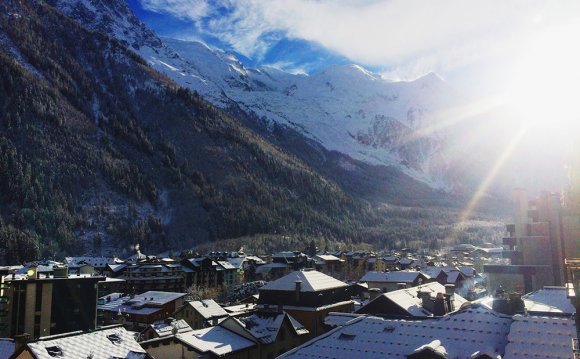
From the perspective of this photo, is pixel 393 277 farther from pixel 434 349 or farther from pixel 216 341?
pixel 434 349

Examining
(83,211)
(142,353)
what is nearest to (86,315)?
(142,353)

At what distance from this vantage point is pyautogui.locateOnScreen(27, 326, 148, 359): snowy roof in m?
31.9

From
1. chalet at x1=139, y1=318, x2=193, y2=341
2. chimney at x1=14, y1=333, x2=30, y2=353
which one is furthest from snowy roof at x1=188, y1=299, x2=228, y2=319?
chimney at x1=14, y1=333, x2=30, y2=353

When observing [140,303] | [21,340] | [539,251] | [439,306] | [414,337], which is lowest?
[140,303]

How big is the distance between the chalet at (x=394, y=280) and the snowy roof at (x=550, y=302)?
45.2 m

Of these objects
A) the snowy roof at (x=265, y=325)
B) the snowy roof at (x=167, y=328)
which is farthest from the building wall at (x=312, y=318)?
the snowy roof at (x=167, y=328)

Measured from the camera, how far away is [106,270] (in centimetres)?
11506

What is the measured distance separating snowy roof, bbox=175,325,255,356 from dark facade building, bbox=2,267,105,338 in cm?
1673

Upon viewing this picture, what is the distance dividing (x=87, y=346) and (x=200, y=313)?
28594 millimetres

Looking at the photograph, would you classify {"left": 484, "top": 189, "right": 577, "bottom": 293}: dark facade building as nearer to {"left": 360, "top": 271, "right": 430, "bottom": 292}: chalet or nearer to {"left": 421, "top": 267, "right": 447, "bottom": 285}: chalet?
{"left": 360, "top": 271, "right": 430, "bottom": 292}: chalet

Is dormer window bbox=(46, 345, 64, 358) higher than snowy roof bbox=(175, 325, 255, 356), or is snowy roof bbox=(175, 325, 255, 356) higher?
dormer window bbox=(46, 345, 64, 358)

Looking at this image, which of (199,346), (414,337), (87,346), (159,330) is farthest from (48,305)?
(414,337)

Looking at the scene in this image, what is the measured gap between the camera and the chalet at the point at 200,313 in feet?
198

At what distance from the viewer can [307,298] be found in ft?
192
